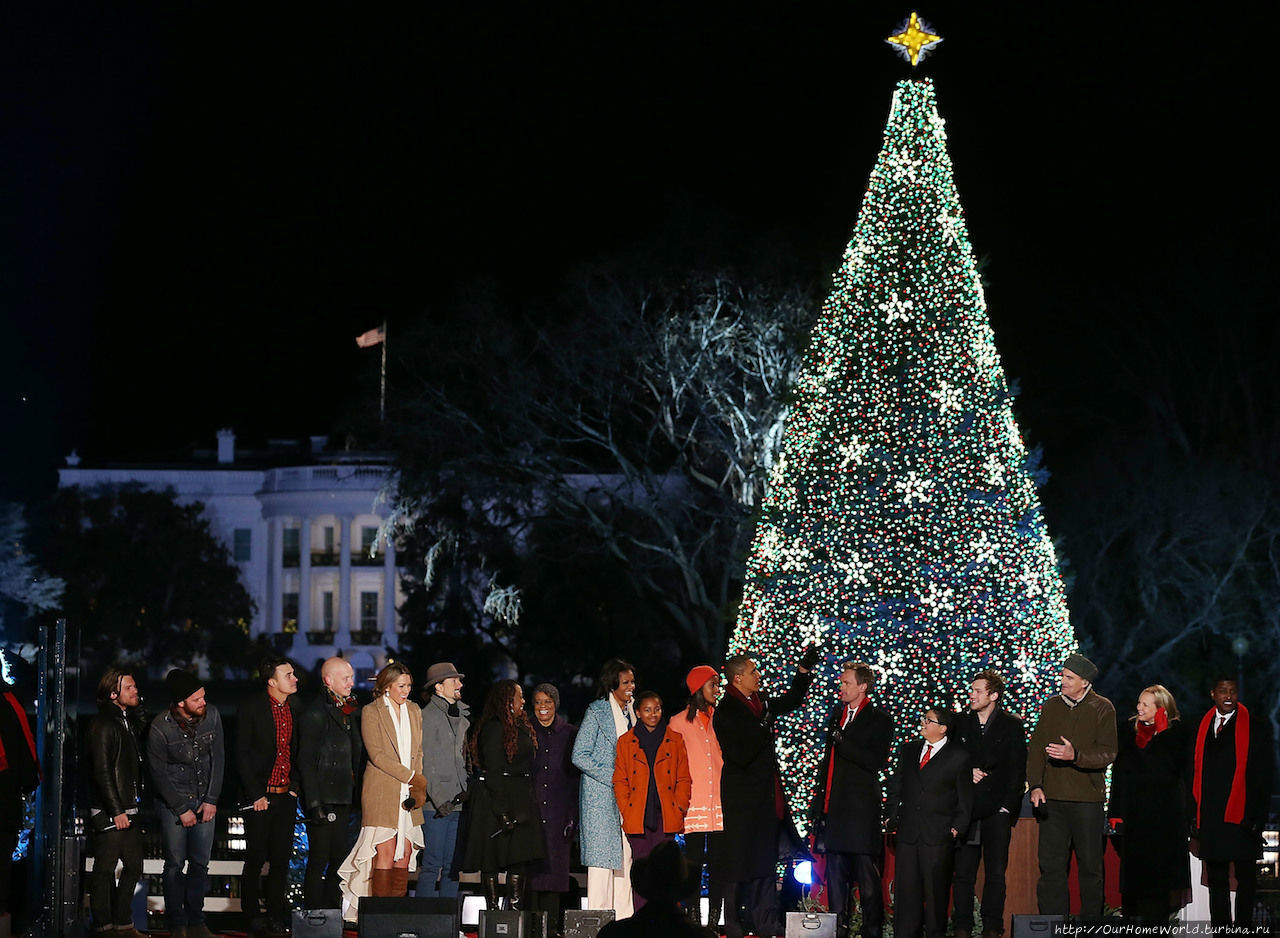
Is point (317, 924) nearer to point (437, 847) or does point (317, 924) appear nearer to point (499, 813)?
point (499, 813)

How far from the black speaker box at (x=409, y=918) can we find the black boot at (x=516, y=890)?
6.84ft

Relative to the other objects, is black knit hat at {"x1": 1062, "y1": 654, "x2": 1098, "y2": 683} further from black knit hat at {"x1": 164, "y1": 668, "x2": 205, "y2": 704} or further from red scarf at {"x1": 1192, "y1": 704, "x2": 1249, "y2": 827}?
black knit hat at {"x1": 164, "y1": 668, "x2": 205, "y2": 704}

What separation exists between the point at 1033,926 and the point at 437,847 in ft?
14.1

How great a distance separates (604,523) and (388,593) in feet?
199

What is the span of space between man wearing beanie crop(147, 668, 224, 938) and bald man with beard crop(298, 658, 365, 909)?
63cm

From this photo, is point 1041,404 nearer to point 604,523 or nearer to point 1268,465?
point 1268,465

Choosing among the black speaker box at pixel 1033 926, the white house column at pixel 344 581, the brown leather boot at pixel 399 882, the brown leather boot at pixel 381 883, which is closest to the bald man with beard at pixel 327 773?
the brown leather boot at pixel 381 883

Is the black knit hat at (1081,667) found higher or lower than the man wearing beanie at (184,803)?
higher

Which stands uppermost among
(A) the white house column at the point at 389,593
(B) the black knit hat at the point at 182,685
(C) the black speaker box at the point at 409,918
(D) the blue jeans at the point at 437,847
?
(A) the white house column at the point at 389,593

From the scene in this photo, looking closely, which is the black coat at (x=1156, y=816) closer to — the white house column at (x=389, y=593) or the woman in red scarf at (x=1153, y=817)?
the woman in red scarf at (x=1153, y=817)

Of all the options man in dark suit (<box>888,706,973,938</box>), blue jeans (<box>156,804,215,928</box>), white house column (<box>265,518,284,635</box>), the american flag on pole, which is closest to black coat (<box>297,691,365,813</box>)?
blue jeans (<box>156,804,215,928</box>)

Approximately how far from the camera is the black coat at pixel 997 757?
11.7 m

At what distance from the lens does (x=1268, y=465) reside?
3819cm

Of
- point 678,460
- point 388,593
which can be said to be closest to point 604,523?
point 678,460
